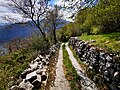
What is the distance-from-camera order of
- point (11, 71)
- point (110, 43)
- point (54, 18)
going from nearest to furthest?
point (110, 43), point (11, 71), point (54, 18)

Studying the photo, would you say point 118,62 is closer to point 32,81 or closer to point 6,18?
point 32,81

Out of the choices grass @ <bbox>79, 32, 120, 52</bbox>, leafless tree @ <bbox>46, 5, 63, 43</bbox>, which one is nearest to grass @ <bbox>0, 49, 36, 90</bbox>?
grass @ <bbox>79, 32, 120, 52</bbox>

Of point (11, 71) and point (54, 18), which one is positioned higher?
point (54, 18)

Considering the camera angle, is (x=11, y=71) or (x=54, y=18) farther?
(x=54, y=18)

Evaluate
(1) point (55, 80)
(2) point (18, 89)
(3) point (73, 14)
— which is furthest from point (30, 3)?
(2) point (18, 89)

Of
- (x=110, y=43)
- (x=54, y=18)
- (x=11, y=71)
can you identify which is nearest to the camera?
(x=110, y=43)

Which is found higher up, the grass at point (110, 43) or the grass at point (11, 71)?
the grass at point (110, 43)

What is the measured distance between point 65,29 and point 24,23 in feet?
154

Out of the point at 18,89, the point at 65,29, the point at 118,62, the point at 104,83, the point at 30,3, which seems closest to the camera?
the point at 118,62

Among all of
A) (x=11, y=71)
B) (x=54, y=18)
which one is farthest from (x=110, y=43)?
(x=54, y=18)

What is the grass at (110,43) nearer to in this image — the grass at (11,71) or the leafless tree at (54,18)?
the grass at (11,71)

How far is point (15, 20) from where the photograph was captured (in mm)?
32031

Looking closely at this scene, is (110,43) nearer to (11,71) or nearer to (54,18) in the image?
(11,71)

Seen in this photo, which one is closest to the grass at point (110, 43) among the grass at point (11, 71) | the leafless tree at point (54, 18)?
the grass at point (11, 71)
